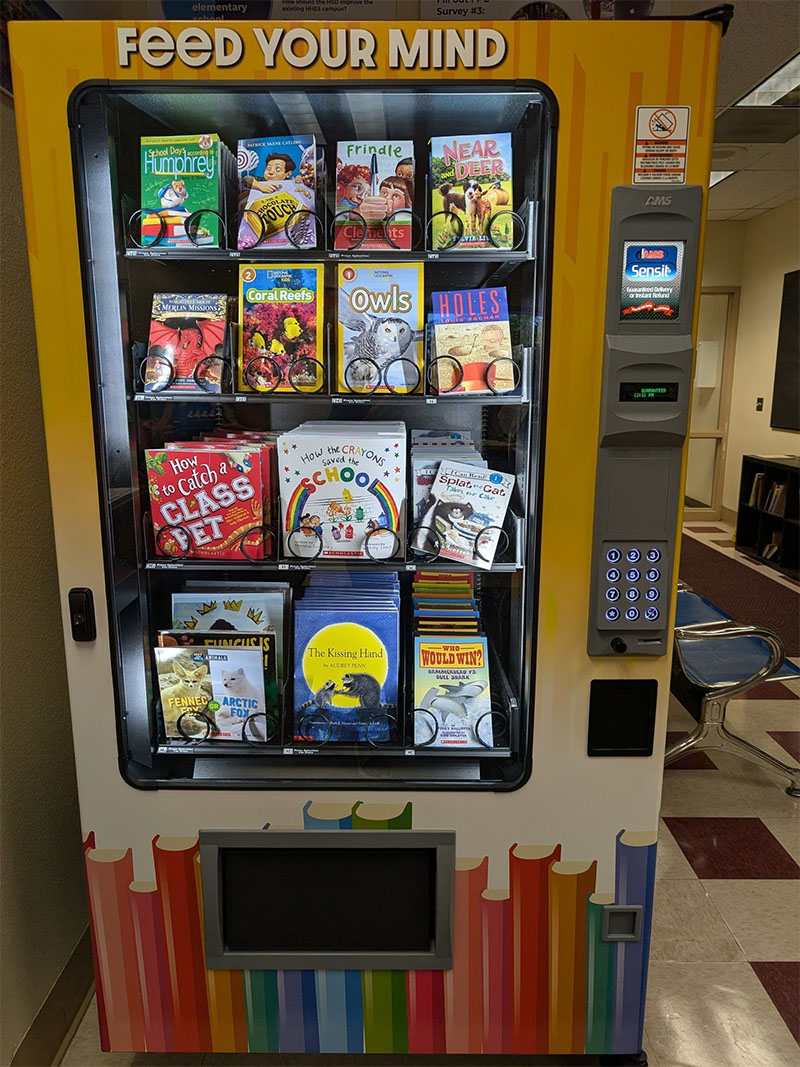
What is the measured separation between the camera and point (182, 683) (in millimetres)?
1599

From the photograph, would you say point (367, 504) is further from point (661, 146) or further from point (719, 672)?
point (719, 672)

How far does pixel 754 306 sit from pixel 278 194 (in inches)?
283

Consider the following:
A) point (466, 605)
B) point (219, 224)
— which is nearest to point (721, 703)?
point (466, 605)

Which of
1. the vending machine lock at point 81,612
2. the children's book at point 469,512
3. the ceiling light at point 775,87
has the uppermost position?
the ceiling light at point 775,87

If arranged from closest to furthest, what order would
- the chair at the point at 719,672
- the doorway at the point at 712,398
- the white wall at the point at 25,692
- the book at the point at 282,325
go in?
1. the book at the point at 282,325
2. the white wall at the point at 25,692
3. the chair at the point at 719,672
4. the doorway at the point at 712,398

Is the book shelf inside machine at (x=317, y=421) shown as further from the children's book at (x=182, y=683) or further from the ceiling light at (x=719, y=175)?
the ceiling light at (x=719, y=175)

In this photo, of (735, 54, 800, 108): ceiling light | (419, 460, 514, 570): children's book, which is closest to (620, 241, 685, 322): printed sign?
(419, 460, 514, 570): children's book

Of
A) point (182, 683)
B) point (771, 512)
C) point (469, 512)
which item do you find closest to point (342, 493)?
point (469, 512)

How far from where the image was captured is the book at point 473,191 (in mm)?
1441

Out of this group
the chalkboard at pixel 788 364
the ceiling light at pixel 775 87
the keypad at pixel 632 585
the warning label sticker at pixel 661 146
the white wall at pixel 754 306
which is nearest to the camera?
the warning label sticker at pixel 661 146

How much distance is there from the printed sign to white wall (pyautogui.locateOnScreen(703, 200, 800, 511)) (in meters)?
6.04

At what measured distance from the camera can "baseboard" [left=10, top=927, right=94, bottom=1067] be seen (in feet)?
5.58

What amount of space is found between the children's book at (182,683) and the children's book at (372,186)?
883mm

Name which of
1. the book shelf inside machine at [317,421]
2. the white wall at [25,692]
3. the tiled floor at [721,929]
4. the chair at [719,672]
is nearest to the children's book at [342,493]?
the book shelf inside machine at [317,421]
